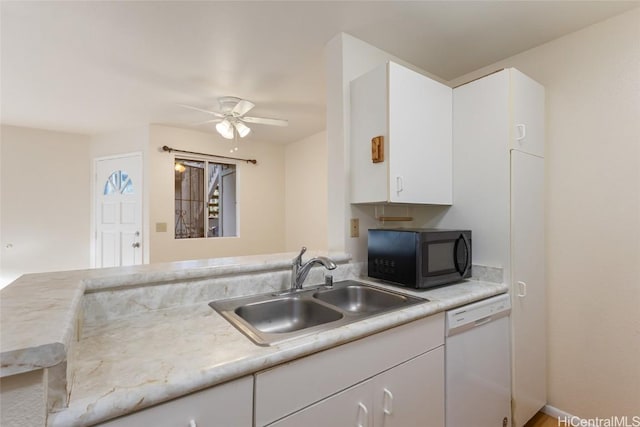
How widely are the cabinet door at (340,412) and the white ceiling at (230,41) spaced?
1.83 metres

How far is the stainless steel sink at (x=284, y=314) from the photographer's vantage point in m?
1.29

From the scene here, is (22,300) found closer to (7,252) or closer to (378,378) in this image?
(378,378)

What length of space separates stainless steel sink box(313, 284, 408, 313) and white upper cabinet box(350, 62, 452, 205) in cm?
49

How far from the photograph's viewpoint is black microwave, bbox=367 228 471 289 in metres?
1.50

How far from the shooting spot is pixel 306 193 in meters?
4.35

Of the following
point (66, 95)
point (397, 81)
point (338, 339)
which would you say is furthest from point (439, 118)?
point (66, 95)

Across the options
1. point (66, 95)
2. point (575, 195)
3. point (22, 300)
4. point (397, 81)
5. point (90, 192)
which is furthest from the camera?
point (90, 192)

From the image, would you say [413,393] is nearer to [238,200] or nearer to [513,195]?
[513,195]

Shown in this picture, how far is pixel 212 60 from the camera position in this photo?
7.06 feet

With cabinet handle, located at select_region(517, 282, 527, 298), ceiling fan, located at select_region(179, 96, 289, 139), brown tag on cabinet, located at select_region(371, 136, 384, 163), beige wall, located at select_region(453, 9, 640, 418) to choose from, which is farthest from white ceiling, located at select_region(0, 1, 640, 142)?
cabinet handle, located at select_region(517, 282, 527, 298)

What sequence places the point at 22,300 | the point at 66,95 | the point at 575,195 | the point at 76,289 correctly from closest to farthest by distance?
the point at 22,300, the point at 76,289, the point at 575,195, the point at 66,95

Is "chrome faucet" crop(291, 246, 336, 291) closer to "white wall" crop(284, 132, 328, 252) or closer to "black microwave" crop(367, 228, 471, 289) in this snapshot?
"black microwave" crop(367, 228, 471, 289)

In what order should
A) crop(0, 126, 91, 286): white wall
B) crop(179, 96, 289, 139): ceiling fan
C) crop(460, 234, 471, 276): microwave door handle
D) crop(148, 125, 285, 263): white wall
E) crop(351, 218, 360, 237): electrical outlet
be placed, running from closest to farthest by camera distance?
crop(460, 234, 471, 276): microwave door handle
crop(351, 218, 360, 237): electrical outlet
crop(179, 96, 289, 139): ceiling fan
crop(0, 126, 91, 286): white wall
crop(148, 125, 285, 263): white wall

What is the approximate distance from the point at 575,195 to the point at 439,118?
0.94 meters
